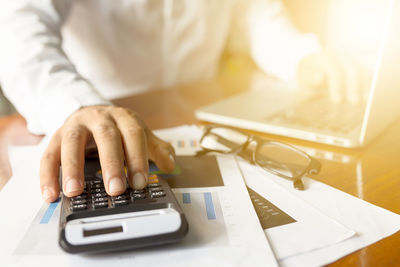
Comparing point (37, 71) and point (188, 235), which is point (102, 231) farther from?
point (37, 71)

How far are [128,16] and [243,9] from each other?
41 cm

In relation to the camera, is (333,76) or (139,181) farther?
(333,76)

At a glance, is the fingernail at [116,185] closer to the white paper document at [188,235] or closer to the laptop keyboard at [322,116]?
the white paper document at [188,235]

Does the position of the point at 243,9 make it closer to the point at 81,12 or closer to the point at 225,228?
the point at 81,12

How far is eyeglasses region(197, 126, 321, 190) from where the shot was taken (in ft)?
1.57

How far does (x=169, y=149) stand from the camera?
1.58 ft

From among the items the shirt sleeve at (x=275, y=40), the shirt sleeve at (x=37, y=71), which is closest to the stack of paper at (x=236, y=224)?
the shirt sleeve at (x=37, y=71)

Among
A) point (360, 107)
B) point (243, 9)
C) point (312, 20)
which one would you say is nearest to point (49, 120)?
point (360, 107)

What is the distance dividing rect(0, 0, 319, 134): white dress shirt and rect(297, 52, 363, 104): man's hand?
54 millimetres

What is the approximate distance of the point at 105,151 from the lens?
Answer: 1.35 feet

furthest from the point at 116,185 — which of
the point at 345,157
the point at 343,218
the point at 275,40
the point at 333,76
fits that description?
the point at 275,40

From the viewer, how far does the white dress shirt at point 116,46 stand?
2.04ft

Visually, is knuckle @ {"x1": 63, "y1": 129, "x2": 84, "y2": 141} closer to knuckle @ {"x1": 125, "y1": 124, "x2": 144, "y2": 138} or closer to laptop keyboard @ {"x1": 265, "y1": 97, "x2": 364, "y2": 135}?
knuckle @ {"x1": 125, "y1": 124, "x2": 144, "y2": 138}

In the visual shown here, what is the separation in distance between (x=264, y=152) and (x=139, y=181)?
234 millimetres
